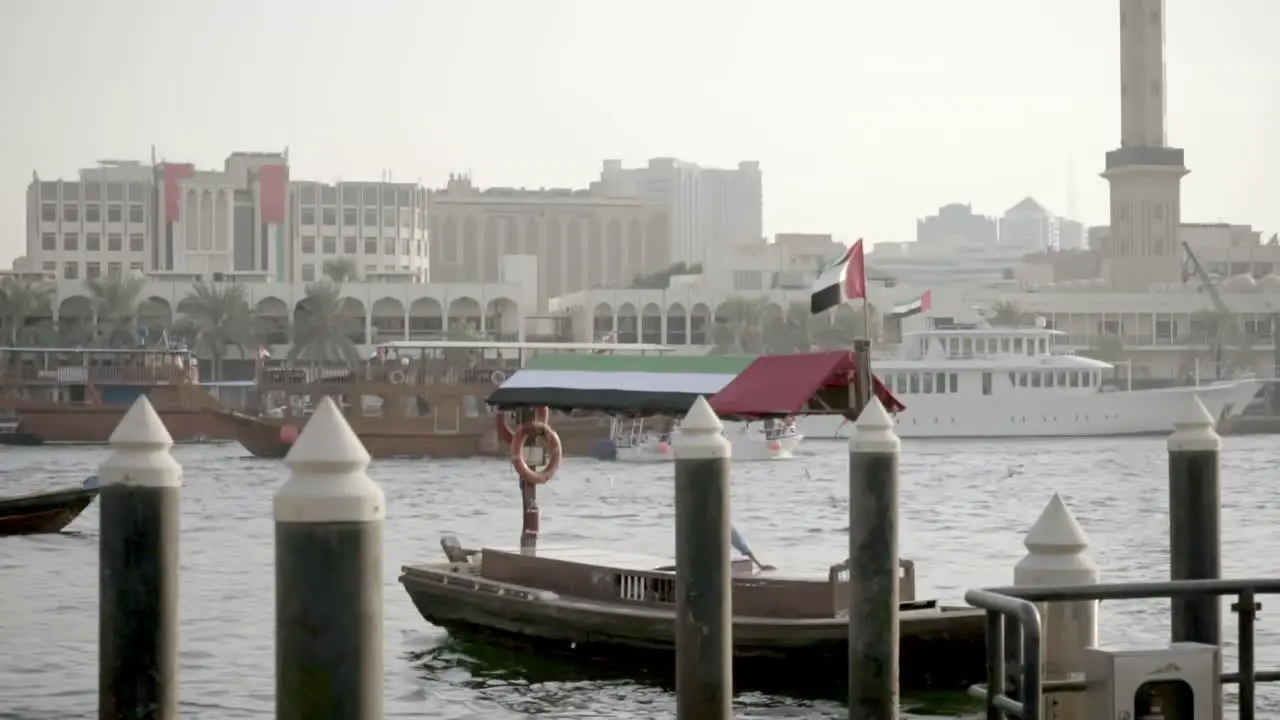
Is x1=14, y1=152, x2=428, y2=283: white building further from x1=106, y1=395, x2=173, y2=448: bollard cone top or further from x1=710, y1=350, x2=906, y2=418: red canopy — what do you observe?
x1=106, y1=395, x2=173, y2=448: bollard cone top

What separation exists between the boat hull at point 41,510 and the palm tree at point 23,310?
8450cm

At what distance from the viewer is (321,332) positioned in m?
124

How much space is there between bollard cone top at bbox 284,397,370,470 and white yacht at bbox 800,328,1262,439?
82445 mm

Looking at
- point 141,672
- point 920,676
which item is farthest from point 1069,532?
point 920,676

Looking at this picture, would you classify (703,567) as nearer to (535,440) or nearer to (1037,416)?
(535,440)

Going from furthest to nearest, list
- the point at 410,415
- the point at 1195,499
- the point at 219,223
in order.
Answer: the point at 219,223 < the point at 410,415 < the point at 1195,499

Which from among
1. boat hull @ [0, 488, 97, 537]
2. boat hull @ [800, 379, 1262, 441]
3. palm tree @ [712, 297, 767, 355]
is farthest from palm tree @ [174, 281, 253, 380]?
boat hull @ [0, 488, 97, 537]

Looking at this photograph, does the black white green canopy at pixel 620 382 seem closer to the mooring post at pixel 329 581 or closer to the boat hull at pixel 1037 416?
the mooring post at pixel 329 581

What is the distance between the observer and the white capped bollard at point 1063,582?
9336 mm

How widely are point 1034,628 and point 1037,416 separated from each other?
87.7 metres

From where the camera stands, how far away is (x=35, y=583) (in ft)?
107

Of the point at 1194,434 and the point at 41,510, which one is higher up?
the point at 1194,434

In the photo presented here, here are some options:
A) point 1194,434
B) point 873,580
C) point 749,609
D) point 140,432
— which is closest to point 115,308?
point 749,609

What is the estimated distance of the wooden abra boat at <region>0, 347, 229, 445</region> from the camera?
85938 mm
